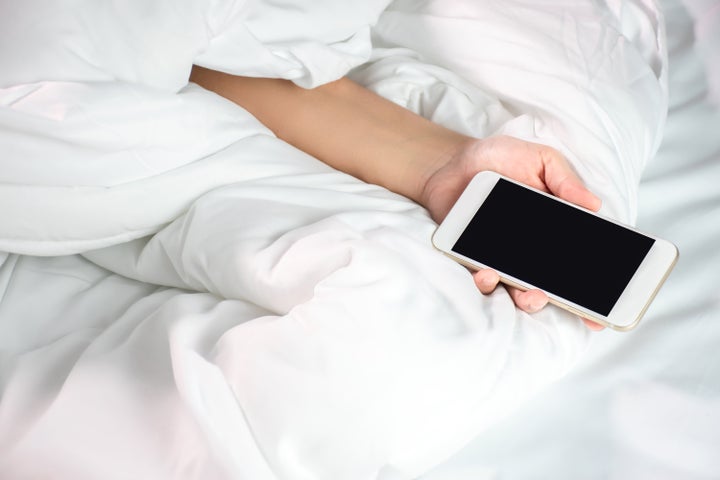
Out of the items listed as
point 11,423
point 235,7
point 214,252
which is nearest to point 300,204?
point 214,252

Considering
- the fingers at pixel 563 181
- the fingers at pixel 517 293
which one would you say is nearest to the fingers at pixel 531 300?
the fingers at pixel 517 293

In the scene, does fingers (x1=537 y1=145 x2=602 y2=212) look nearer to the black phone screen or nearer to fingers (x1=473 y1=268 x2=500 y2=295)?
→ the black phone screen

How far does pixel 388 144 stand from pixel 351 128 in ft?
0.16

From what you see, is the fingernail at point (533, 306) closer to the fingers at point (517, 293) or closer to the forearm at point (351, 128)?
the fingers at point (517, 293)

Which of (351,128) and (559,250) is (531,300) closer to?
(559,250)

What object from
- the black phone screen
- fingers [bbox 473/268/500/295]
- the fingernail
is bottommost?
the fingernail

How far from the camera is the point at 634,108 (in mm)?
953

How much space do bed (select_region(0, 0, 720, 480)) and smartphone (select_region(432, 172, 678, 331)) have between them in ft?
0.09

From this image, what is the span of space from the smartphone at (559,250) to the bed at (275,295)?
1.1 inches

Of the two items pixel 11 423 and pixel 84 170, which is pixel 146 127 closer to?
pixel 84 170

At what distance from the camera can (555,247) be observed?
815mm

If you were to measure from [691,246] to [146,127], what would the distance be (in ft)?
1.74

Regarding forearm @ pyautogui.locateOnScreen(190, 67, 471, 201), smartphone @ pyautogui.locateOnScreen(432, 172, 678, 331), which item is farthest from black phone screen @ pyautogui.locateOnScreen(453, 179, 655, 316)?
→ forearm @ pyautogui.locateOnScreen(190, 67, 471, 201)

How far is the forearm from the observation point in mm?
952
